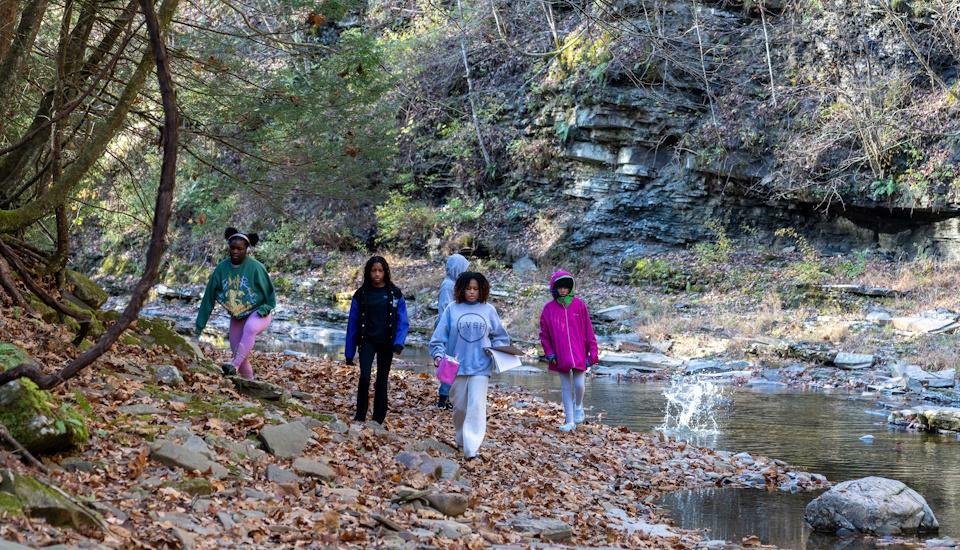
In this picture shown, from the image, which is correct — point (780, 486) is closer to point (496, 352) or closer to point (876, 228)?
point (496, 352)

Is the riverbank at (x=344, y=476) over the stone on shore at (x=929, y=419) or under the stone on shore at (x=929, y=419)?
under

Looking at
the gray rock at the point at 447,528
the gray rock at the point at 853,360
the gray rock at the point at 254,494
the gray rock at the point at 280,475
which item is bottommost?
the gray rock at the point at 447,528

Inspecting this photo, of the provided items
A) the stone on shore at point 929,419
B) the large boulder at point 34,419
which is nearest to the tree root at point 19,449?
the large boulder at point 34,419

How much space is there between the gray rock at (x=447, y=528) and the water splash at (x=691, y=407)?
609 cm

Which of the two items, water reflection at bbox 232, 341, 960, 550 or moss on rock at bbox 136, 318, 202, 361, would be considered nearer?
water reflection at bbox 232, 341, 960, 550

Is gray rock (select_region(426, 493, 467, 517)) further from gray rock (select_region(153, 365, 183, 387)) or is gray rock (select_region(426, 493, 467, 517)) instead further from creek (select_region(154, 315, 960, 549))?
gray rock (select_region(153, 365, 183, 387))

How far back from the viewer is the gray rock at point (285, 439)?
22.2ft

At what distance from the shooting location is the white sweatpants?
820 centimetres

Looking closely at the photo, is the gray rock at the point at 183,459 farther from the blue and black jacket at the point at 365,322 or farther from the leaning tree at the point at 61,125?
the blue and black jacket at the point at 365,322

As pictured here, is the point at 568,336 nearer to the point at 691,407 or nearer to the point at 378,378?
the point at 378,378

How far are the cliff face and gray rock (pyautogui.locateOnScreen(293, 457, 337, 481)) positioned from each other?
20.6 m

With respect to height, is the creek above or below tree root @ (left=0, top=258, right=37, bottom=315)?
below

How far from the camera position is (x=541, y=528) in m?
6.25

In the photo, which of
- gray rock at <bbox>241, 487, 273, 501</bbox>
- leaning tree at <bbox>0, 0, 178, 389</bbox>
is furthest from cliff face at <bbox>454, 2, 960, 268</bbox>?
gray rock at <bbox>241, 487, 273, 501</bbox>
